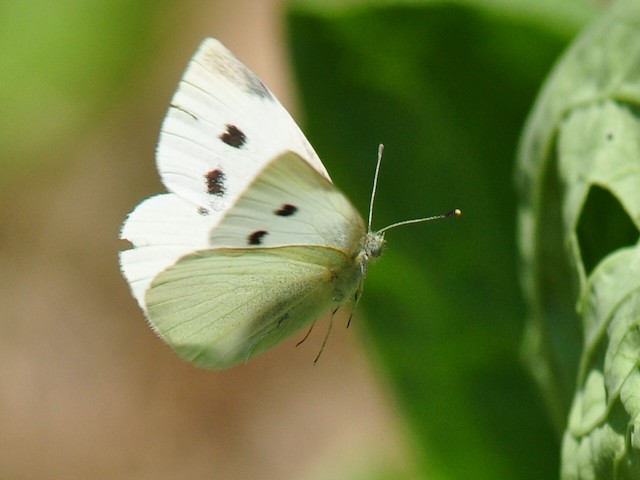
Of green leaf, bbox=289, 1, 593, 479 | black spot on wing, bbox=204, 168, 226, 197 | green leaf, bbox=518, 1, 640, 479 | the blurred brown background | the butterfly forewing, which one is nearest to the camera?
green leaf, bbox=518, 1, 640, 479

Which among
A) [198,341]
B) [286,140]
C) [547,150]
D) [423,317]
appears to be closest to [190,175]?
[286,140]

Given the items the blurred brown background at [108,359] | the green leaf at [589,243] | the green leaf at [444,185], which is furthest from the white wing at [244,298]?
the blurred brown background at [108,359]

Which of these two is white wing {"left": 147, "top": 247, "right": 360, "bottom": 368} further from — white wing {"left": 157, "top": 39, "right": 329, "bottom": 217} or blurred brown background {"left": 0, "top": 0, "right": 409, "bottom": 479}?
blurred brown background {"left": 0, "top": 0, "right": 409, "bottom": 479}

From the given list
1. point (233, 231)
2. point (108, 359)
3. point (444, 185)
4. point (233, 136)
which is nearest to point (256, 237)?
point (233, 231)

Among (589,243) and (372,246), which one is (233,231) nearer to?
(372,246)

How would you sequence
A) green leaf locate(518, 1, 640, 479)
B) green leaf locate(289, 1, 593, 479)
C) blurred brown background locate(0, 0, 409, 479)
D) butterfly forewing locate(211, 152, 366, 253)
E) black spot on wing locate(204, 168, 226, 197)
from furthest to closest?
blurred brown background locate(0, 0, 409, 479) < green leaf locate(289, 1, 593, 479) < black spot on wing locate(204, 168, 226, 197) < butterfly forewing locate(211, 152, 366, 253) < green leaf locate(518, 1, 640, 479)

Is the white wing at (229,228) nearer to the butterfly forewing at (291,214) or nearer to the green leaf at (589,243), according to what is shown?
the butterfly forewing at (291,214)

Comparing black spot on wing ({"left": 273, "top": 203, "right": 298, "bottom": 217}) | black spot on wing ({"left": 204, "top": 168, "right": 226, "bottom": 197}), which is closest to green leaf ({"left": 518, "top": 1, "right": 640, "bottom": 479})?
black spot on wing ({"left": 273, "top": 203, "right": 298, "bottom": 217})
